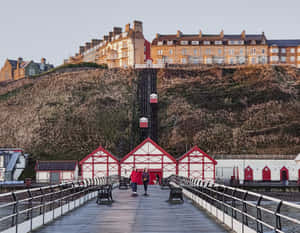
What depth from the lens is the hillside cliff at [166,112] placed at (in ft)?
289

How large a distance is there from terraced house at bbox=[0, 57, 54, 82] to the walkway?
13144 cm

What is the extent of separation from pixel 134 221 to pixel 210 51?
112 metres

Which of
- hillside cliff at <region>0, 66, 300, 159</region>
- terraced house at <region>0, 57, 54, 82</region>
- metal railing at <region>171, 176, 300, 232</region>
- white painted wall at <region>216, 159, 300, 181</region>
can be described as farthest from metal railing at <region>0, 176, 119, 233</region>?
terraced house at <region>0, 57, 54, 82</region>

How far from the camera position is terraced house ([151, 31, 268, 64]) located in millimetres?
126500

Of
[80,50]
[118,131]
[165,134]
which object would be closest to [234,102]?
[165,134]

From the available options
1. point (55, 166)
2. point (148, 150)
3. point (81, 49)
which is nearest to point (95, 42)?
point (81, 49)

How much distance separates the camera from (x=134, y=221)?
59.4 feet

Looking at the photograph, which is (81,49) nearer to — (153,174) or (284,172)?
(153,174)

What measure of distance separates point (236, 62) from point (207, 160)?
62765 millimetres

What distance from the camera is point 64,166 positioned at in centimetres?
7112

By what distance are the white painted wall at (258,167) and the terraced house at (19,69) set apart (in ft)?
301

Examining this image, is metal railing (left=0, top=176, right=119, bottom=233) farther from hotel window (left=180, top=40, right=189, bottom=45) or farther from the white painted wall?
hotel window (left=180, top=40, right=189, bottom=45)

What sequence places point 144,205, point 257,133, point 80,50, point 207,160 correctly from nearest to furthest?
point 144,205 → point 207,160 → point 257,133 → point 80,50

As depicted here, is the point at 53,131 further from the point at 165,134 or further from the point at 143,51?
the point at 143,51
